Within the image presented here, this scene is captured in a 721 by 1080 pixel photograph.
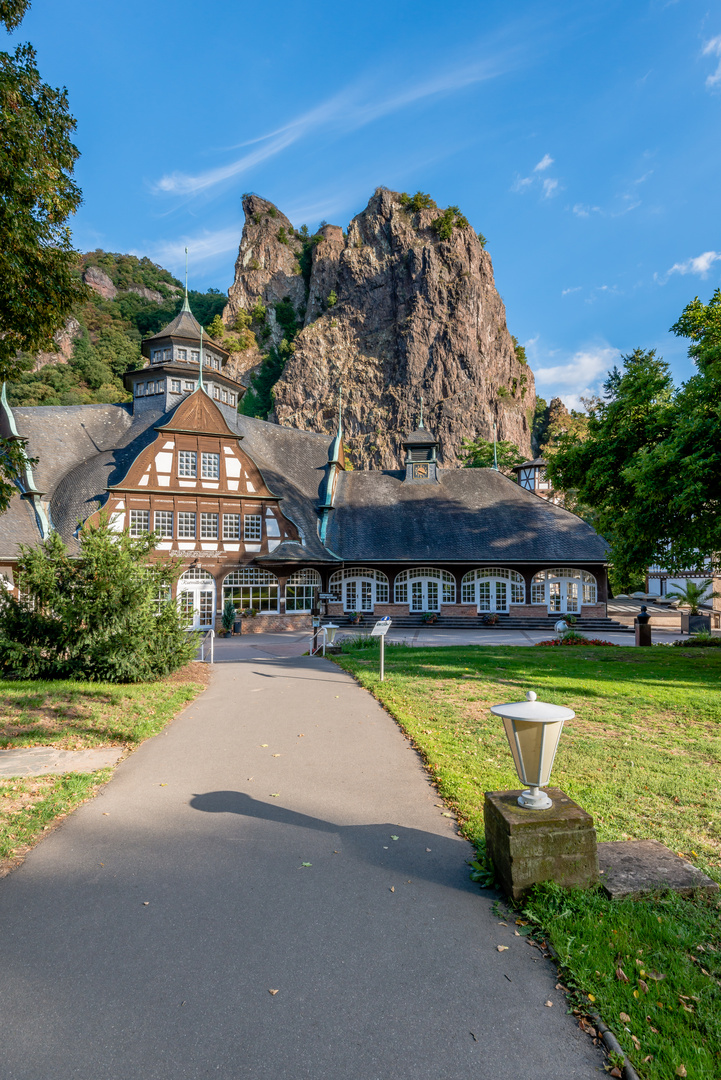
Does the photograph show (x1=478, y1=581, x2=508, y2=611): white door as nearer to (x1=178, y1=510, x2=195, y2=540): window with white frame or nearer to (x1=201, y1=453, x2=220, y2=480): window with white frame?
(x1=201, y1=453, x2=220, y2=480): window with white frame

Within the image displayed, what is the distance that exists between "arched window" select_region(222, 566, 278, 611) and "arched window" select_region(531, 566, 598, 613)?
512 inches

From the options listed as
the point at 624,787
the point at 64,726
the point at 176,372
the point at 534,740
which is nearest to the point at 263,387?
the point at 176,372

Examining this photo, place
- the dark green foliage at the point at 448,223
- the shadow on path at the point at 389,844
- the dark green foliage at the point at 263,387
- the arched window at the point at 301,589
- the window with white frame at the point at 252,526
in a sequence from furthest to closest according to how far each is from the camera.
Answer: the dark green foliage at the point at 263,387
the dark green foliage at the point at 448,223
the arched window at the point at 301,589
the window with white frame at the point at 252,526
the shadow on path at the point at 389,844

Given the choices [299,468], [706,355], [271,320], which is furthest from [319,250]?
[706,355]

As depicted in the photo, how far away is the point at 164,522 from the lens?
25.5m

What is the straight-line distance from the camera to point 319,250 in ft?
242

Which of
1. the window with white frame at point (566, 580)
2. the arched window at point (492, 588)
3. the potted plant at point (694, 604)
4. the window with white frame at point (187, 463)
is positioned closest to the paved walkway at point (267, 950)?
the window with white frame at point (187, 463)

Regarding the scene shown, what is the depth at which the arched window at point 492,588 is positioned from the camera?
90.0ft

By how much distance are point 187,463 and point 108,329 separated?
2544 inches

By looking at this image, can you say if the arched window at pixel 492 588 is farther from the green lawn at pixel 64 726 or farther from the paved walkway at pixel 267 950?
the paved walkway at pixel 267 950

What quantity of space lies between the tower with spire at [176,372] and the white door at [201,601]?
431 inches

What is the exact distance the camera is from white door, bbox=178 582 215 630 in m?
25.0

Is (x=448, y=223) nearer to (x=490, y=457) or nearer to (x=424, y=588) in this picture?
(x=490, y=457)

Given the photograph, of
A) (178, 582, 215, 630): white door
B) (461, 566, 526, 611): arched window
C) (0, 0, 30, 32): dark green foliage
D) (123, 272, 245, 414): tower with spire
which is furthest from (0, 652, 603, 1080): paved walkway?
(123, 272, 245, 414): tower with spire
